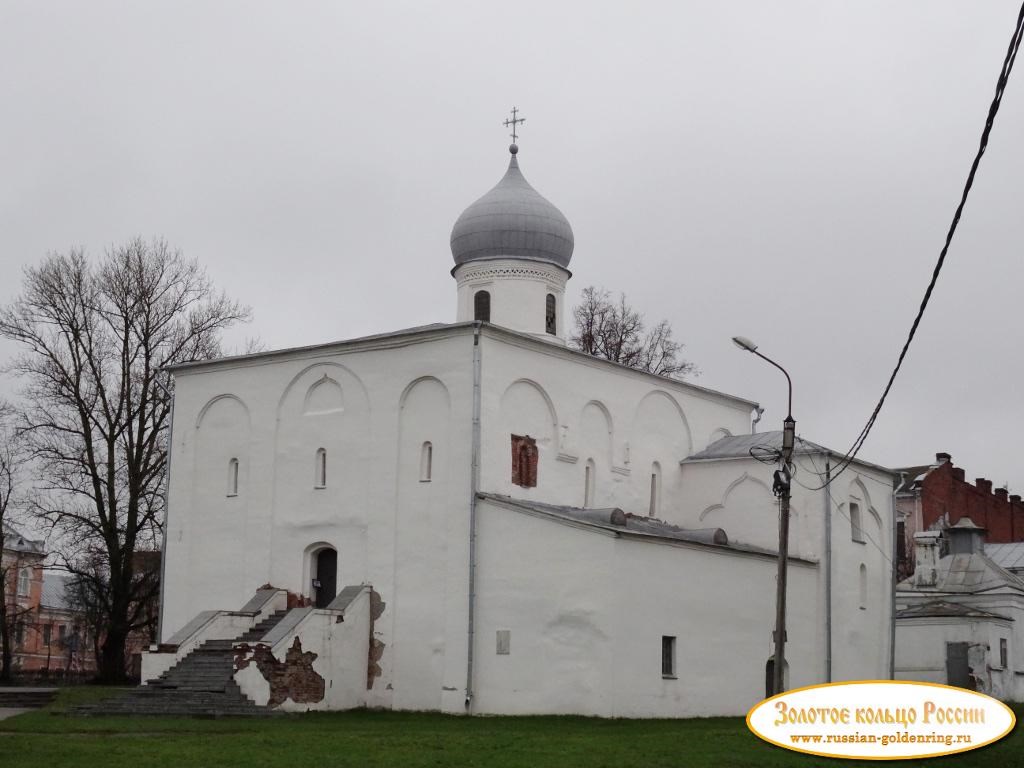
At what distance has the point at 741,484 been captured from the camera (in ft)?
97.8

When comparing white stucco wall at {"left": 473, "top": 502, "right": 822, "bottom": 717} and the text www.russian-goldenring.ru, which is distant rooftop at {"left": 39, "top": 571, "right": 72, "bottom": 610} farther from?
the text www.russian-goldenring.ru

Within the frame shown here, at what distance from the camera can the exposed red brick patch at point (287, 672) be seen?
2297 cm

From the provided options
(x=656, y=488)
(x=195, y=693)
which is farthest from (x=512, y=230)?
(x=195, y=693)

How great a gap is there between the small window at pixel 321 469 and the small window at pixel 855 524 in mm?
11382

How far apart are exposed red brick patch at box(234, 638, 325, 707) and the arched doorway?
8.68ft

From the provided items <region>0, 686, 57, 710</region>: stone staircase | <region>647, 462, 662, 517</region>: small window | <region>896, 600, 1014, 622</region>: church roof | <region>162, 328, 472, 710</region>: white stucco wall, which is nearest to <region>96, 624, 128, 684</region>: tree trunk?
<region>162, 328, 472, 710</region>: white stucco wall

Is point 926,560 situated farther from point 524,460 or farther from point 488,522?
point 488,522

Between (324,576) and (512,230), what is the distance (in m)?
8.33

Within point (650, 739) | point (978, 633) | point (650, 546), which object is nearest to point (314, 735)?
point (650, 739)

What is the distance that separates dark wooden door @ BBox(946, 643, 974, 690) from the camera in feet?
109

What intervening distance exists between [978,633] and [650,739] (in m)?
18.1

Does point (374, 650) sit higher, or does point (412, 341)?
point (412, 341)

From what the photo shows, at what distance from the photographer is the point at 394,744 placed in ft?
54.9

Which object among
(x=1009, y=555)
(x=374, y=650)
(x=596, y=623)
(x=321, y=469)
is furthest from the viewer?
(x=1009, y=555)
